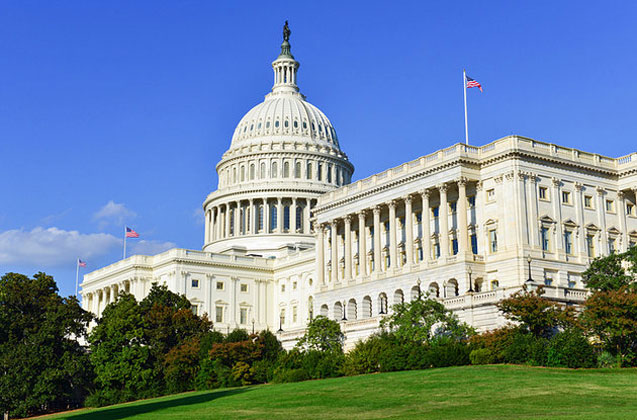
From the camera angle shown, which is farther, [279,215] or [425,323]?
[279,215]

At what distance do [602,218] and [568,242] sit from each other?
16.8 feet

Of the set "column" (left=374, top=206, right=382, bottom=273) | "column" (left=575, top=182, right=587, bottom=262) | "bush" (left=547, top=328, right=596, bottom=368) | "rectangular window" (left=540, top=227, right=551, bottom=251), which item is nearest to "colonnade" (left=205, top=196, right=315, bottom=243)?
"column" (left=374, top=206, right=382, bottom=273)

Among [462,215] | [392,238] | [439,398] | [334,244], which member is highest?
[334,244]

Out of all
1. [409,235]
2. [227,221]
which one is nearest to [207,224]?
[227,221]

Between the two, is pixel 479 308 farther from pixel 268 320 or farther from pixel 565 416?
pixel 268 320

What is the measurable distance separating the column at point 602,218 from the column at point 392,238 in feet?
68.1

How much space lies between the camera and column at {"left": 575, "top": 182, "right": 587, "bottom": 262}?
302ft

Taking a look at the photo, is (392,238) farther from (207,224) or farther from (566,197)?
(207,224)

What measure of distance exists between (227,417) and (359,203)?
60.6 m

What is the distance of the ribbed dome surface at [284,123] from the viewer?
17000cm

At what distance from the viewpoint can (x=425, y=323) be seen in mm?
78250

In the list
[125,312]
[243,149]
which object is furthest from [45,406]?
[243,149]

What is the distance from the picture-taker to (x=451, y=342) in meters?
71.7

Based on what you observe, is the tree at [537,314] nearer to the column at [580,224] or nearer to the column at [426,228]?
the column at [580,224]
